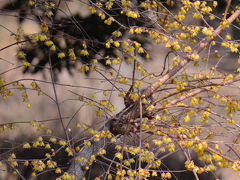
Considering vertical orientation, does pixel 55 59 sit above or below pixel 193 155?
above

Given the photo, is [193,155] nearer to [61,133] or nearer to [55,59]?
[61,133]

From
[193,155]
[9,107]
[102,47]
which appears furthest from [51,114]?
[193,155]

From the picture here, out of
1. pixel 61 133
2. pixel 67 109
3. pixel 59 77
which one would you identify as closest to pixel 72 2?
pixel 59 77

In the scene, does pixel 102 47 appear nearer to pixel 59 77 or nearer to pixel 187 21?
pixel 59 77

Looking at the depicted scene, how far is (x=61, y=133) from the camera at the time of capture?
390 centimetres

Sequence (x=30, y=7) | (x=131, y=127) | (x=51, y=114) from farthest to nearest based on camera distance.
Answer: (x=51, y=114) → (x=30, y=7) → (x=131, y=127)

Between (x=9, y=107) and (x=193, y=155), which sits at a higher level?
(x=9, y=107)

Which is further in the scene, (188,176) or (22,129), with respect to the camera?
(188,176)

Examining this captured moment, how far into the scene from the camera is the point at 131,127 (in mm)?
2979

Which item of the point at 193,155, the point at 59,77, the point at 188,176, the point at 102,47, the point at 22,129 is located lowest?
the point at 188,176

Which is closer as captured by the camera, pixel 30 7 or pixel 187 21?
pixel 30 7

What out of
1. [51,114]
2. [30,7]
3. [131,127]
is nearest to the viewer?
[131,127]

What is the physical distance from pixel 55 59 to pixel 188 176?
189 centimetres

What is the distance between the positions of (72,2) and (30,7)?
1.38ft
